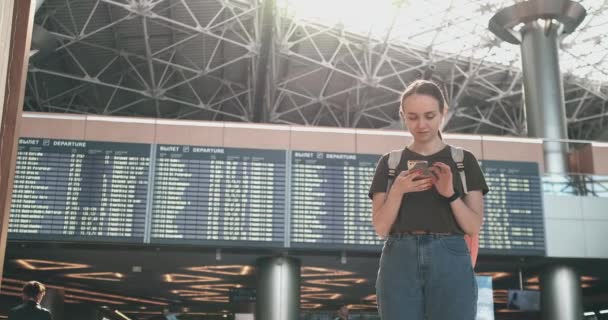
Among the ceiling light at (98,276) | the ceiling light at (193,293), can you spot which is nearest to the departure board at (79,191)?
the ceiling light at (98,276)

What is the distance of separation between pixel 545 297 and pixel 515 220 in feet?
5.06

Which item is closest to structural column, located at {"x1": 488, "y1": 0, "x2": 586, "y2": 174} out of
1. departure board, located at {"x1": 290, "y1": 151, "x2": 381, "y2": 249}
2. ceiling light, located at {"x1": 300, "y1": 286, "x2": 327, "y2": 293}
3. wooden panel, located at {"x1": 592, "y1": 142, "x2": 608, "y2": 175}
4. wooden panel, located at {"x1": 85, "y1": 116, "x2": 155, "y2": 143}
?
wooden panel, located at {"x1": 592, "y1": 142, "x2": 608, "y2": 175}

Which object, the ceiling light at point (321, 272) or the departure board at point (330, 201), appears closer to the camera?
the departure board at point (330, 201)

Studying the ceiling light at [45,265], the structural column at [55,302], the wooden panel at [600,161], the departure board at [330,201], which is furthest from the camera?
the structural column at [55,302]

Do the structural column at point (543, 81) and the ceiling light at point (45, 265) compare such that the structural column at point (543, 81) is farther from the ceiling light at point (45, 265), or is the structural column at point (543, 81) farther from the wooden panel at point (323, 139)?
the ceiling light at point (45, 265)

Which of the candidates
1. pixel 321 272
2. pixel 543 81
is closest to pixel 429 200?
pixel 321 272

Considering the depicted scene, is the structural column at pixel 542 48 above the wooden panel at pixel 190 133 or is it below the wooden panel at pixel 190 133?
above

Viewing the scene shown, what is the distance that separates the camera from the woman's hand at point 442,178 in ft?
7.35

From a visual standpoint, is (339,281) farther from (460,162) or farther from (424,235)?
(424,235)

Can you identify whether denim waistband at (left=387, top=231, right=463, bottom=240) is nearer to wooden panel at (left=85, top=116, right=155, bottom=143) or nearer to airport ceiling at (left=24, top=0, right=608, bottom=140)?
wooden panel at (left=85, top=116, right=155, bottom=143)

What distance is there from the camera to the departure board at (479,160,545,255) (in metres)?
9.80

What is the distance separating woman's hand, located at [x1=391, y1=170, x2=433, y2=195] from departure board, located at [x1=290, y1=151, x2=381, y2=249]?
23.6ft

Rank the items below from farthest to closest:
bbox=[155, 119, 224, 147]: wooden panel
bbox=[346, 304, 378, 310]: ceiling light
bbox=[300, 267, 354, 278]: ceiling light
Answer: bbox=[346, 304, 378, 310]: ceiling light → bbox=[300, 267, 354, 278]: ceiling light → bbox=[155, 119, 224, 147]: wooden panel

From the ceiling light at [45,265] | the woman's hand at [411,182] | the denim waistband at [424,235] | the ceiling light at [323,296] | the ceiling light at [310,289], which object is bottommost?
the ceiling light at [323,296]
